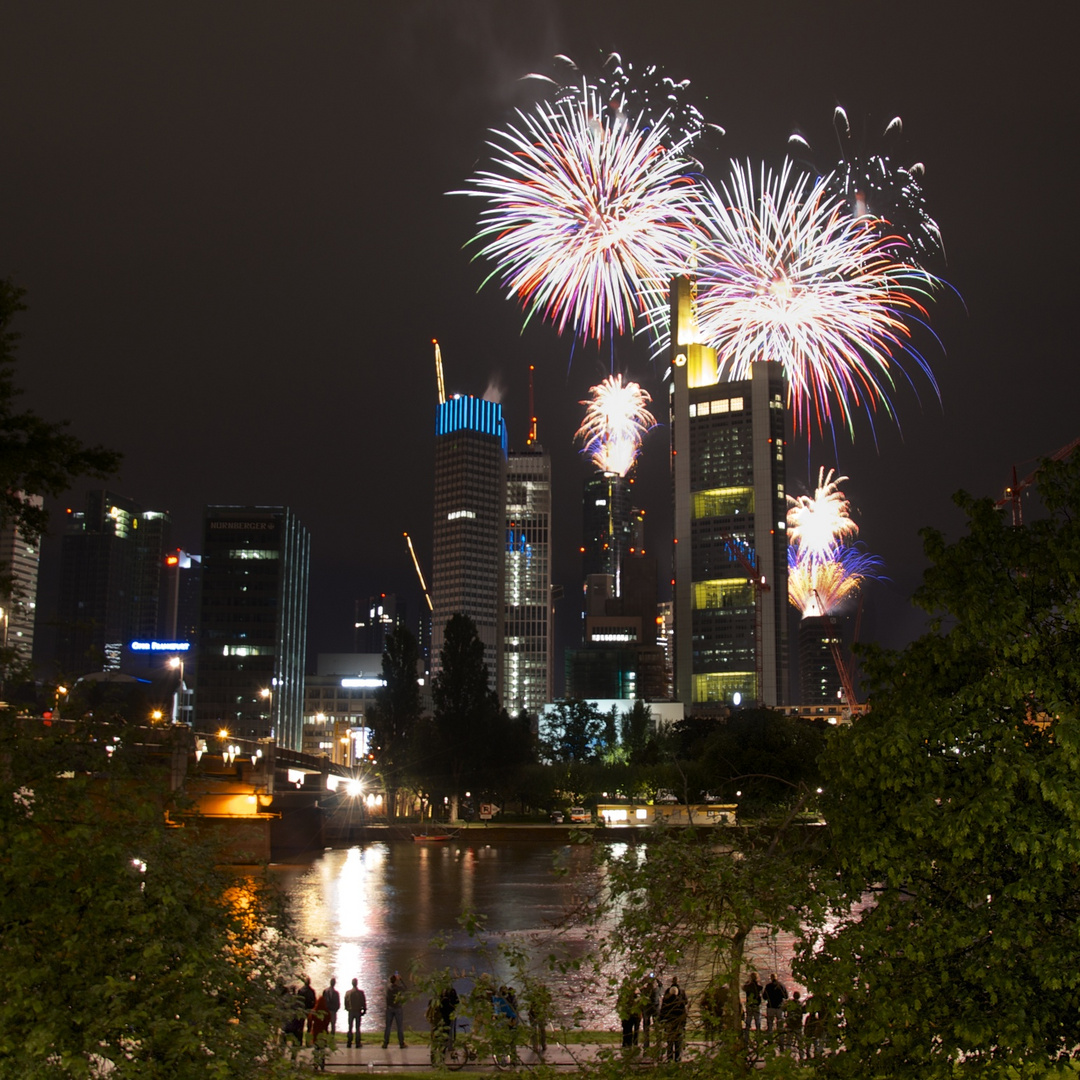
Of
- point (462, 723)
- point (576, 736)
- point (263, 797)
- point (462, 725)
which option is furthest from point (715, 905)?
point (576, 736)

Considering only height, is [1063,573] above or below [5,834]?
above

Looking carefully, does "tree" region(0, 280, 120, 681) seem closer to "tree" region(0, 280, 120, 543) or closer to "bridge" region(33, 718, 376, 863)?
"tree" region(0, 280, 120, 543)

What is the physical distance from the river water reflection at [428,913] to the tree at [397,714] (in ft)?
58.3

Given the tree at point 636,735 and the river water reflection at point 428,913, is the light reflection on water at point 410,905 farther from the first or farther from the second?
the tree at point 636,735

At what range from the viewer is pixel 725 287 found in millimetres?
85750

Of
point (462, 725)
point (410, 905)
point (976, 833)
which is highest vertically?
point (462, 725)

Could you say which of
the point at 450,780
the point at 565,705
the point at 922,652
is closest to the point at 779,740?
the point at 450,780

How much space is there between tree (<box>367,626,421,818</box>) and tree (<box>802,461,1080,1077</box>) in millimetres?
99805

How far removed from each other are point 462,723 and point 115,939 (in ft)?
328

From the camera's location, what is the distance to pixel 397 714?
112 metres

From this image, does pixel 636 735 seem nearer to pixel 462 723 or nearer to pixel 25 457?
pixel 462 723

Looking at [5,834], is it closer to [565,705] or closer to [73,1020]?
[73,1020]

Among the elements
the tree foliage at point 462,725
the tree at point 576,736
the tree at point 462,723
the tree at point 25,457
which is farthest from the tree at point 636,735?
the tree at point 25,457

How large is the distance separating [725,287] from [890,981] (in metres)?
78.2
